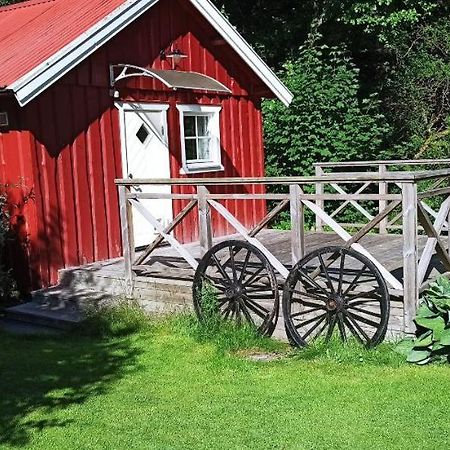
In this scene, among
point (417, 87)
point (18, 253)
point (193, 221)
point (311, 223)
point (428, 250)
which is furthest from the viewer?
point (417, 87)

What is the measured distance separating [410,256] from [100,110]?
494 centimetres

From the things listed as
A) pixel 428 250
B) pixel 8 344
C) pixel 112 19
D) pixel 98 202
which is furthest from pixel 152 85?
pixel 428 250

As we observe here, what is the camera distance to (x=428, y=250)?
6.20 metres

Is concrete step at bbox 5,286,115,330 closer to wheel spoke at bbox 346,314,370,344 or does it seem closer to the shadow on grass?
the shadow on grass

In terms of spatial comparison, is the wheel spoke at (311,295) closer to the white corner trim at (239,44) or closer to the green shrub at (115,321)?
the green shrub at (115,321)

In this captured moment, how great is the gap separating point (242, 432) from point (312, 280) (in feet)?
7.14

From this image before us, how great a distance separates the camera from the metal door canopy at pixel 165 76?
29.6 feet

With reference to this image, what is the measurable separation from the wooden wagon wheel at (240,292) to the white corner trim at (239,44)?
16.0 ft

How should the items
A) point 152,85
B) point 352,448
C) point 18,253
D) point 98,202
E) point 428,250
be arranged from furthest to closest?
point 152,85 < point 98,202 < point 18,253 < point 428,250 < point 352,448

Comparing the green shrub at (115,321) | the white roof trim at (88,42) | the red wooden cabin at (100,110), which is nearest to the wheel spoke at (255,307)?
the green shrub at (115,321)

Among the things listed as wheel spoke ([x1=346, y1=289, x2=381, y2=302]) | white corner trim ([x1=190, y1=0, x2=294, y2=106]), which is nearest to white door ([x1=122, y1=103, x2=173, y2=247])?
white corner trim ([x1=190, y1=0, x2=294, y2=106])

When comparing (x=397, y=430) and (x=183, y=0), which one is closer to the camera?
(x=397, y=430)

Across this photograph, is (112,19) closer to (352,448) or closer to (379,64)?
(352,448)

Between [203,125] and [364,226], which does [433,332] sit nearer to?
[364,226]
